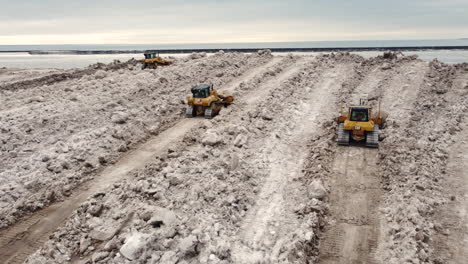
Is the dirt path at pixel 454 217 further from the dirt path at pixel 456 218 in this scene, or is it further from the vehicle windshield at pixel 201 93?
the vehicle windshield at pixel 201 93

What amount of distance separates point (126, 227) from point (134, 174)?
312 centimetres

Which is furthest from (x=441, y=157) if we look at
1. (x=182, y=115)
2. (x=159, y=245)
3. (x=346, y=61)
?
(x=346, y=61)

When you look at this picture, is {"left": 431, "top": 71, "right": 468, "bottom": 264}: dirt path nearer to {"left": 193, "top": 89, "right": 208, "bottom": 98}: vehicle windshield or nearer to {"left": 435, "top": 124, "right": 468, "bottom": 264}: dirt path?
{"left": 435, "top": 124, "right": 468, "bottom": 264}: dirt path

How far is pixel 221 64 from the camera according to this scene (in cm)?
2916

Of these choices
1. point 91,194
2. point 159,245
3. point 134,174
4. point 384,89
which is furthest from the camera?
point 384,89

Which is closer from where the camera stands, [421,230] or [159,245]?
[159,245]

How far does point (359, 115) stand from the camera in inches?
546

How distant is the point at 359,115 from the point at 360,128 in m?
0.82

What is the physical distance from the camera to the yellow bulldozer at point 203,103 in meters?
17.2

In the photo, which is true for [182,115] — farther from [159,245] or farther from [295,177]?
[159,245]

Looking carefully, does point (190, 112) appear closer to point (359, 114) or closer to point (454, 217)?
point (359, 114)

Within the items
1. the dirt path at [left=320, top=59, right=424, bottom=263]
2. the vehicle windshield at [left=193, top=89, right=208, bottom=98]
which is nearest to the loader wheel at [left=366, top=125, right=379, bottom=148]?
the dirt path at [left=320, top=59, right=424, bottom=263]

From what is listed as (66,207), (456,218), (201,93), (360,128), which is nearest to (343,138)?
(360,128)

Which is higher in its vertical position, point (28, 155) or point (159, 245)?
point (28, 155)
